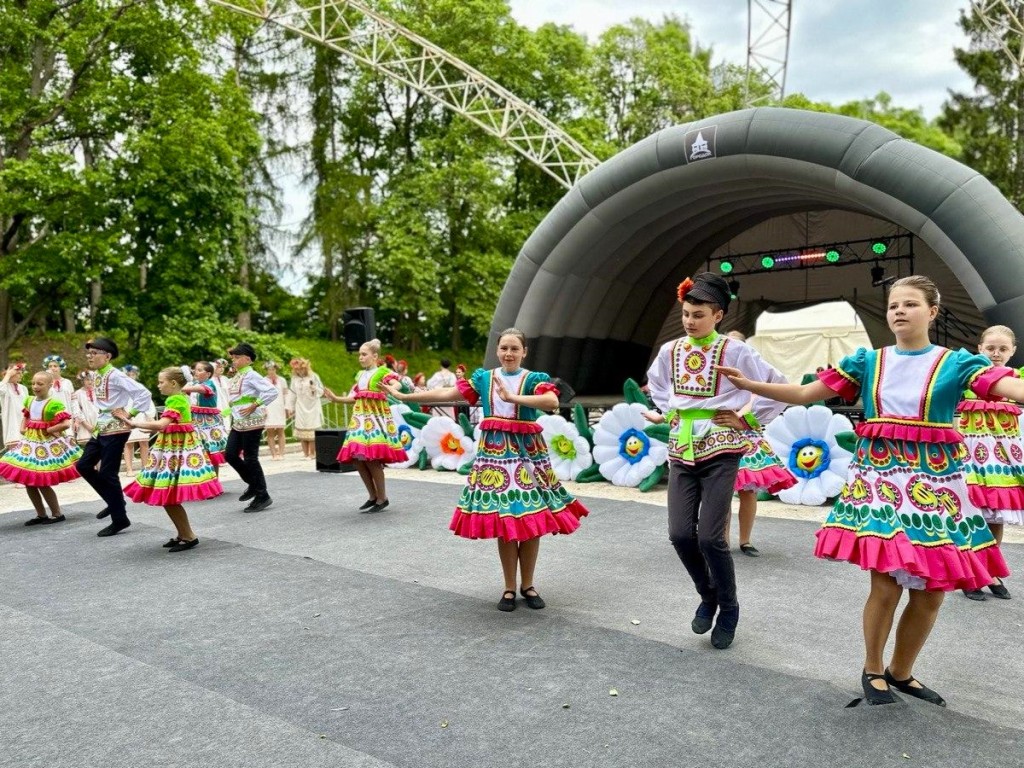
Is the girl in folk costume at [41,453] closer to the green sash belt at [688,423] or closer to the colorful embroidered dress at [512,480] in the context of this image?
the colorful embroidered dress at [512,480]

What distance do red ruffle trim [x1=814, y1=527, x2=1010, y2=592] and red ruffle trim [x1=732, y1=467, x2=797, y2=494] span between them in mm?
2771

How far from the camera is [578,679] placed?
3.56 m

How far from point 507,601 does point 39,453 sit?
19.1 ft

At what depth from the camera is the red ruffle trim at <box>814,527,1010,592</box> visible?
2934 mm

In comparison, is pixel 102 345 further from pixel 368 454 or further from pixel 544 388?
pixel 544 388

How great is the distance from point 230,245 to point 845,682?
16.9m

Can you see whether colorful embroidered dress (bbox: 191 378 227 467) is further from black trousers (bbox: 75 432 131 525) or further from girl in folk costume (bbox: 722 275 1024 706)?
girl in folk costume (bbox: 722 275 1024 706)

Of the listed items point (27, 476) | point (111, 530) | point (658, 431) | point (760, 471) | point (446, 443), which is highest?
point (658, 431)

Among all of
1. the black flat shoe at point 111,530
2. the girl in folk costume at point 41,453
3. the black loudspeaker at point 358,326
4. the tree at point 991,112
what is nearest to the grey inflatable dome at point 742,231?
the black loudspeaker at point 358,326

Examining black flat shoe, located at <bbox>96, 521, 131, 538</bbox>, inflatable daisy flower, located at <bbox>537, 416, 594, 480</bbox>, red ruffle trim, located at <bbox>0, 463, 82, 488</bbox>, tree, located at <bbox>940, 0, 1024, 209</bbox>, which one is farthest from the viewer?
tree, located at <bbox>940, 0, 1024, 209</bbox>

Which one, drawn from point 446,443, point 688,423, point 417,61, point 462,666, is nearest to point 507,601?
point 462,666

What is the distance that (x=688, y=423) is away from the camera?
4055mm

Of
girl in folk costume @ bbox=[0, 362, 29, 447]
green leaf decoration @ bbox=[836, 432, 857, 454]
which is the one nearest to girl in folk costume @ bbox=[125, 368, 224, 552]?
green leaf decoration @ bbox=[836, 432, 857, 454]

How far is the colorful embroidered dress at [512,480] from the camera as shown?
15.1 feet
